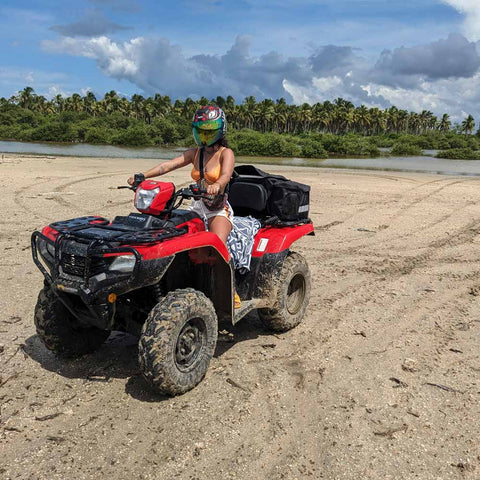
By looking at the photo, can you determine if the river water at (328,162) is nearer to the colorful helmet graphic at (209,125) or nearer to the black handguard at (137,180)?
the colorful helmet graphic at (209,125)

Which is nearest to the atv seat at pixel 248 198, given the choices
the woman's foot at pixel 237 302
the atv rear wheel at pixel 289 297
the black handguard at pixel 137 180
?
the atv rear wheel at pixel 289 297

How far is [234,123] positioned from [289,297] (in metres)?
100

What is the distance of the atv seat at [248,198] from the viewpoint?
4.86 m

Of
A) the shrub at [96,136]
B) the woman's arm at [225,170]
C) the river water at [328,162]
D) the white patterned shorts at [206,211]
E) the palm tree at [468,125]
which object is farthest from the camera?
the palm tree at [468,125]

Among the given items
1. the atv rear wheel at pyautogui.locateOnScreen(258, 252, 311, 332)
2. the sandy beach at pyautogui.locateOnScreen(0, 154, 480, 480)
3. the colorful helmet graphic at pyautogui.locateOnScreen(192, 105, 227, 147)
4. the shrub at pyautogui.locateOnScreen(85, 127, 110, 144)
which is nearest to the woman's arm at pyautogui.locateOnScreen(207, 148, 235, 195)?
the colorful helmet graphic at pyautogui.locateOnScreen(192, 105, 227, 147)

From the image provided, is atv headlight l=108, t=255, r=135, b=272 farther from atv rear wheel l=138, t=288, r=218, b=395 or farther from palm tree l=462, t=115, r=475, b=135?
palm tree l=462, t=115, r=475, b=135

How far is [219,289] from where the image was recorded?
13.9 feet

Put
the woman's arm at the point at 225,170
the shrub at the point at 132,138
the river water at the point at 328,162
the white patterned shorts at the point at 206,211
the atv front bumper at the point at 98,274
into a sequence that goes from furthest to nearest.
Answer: the shrub at the point at 132,138
the river water at the point at 328,162
the white patterned shorts at the point at 206,211
the woman's arm at the point at 225,170
the atv front bumper at the point at 98,274

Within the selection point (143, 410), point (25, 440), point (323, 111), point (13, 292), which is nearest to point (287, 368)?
point (143, 410)

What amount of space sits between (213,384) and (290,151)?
1872 inches

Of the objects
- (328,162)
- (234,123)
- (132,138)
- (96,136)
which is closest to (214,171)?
(328,162)

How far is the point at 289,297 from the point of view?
17.5 feet

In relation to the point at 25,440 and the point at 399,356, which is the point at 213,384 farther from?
the point at 399,356

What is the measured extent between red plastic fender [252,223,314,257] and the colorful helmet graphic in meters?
1.11
